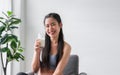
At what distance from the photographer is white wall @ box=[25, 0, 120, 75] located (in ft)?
10.2

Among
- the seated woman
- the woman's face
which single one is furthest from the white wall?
the woman's face

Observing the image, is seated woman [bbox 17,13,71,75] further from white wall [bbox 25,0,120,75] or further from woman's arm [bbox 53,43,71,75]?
white wall [bbox 25,0,120,75]

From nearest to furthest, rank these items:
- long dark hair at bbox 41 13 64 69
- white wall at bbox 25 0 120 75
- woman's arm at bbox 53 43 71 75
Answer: woman's arm at bbox 53 43 71 75 → long dark hair at bbox 41 13 64 69 → white wall at bbox 25 0 120 75

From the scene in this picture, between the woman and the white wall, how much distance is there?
1.09m

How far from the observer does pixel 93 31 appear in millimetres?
3182

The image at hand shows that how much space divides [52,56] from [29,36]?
54.1 inches

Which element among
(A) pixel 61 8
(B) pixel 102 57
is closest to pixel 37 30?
(A) pixel 61 8

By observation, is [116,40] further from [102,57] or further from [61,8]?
[61,8]

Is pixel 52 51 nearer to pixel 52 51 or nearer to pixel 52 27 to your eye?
pixel 52 51

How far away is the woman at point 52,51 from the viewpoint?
80.7 inches

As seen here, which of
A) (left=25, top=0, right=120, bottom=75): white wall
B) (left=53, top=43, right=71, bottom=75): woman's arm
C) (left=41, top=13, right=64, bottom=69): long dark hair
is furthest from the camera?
(left=25, top=0, right=120, bottom=75): white wall

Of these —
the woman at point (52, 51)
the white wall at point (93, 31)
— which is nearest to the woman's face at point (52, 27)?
the woman at point (52, 51)

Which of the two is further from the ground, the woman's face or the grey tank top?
the woman's face

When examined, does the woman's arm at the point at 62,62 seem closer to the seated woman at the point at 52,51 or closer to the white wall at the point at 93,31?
the seated woman at the point at 52,51
